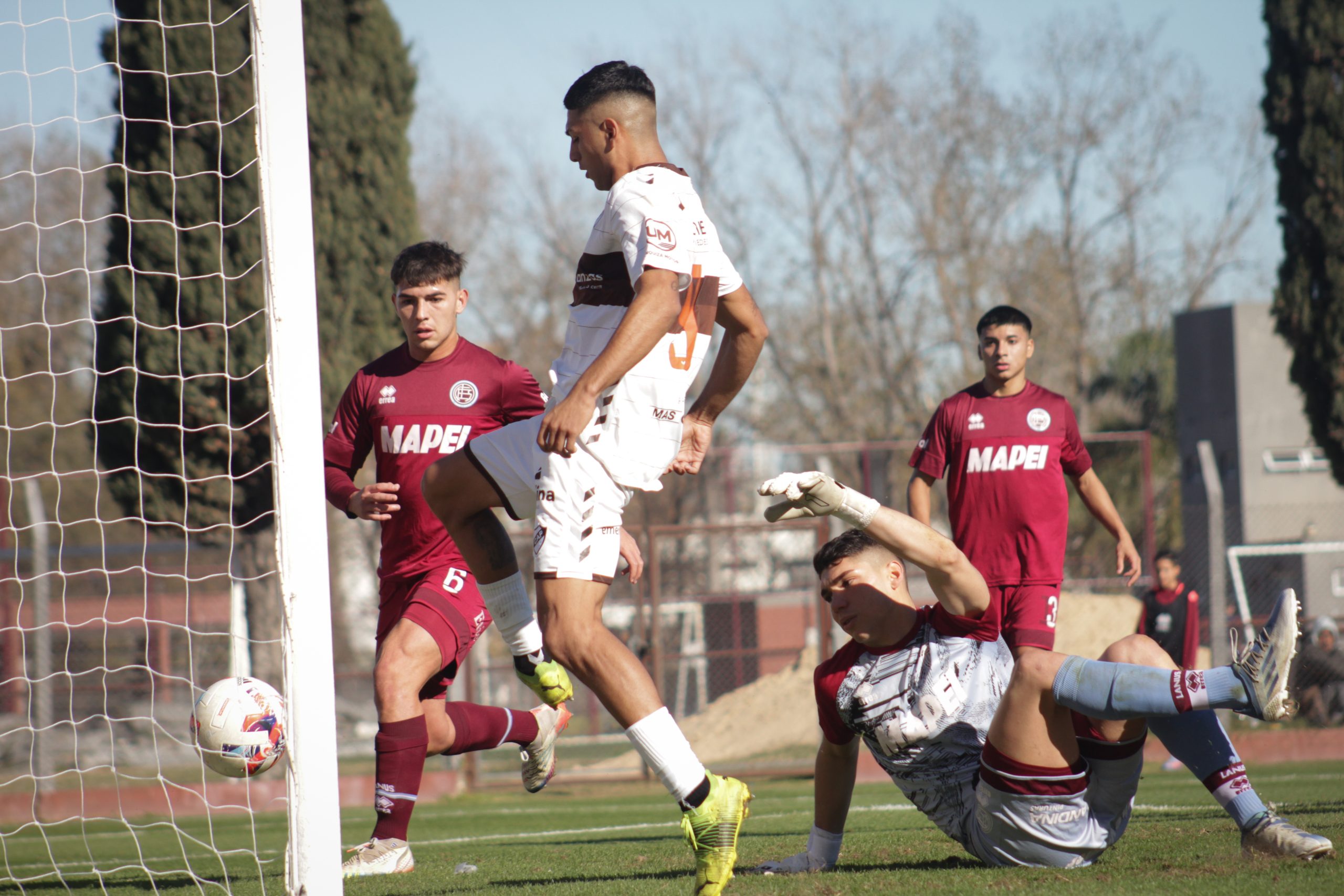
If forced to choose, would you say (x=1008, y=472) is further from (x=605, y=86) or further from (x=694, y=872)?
(x=605, y=86)

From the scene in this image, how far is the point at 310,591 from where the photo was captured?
10.8 feet

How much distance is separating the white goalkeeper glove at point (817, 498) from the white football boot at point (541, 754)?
2783mm

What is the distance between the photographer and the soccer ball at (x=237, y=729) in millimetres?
4395

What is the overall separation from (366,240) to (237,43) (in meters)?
2.76

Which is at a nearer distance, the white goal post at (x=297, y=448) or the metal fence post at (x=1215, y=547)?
the white goal post at (x=297, y=448)

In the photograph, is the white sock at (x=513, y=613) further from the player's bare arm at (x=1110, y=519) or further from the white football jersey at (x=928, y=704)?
the player's bare arm at (x=1110, y=519)

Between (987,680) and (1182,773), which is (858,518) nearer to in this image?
(987,680)

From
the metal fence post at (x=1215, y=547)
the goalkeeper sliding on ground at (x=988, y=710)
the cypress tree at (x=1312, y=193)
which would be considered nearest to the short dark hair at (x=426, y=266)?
the goalkeeper sliding on ground at (x=988, y=710)

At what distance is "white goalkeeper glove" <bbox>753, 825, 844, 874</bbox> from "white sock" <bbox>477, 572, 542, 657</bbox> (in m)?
1.10

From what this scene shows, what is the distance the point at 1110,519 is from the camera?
6.63 metres

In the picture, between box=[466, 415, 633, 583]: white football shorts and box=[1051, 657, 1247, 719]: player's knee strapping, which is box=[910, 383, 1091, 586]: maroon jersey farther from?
box=[466, 415, 633, 583]: white football shorts

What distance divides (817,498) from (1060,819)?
1.22 meters

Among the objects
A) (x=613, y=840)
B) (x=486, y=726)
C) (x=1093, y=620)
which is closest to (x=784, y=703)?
(x=1093, y=620)

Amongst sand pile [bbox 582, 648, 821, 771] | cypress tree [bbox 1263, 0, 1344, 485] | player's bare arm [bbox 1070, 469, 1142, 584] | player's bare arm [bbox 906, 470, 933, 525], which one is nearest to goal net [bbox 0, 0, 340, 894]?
player's bare arm [bbox 906, 470, 933, 525]
